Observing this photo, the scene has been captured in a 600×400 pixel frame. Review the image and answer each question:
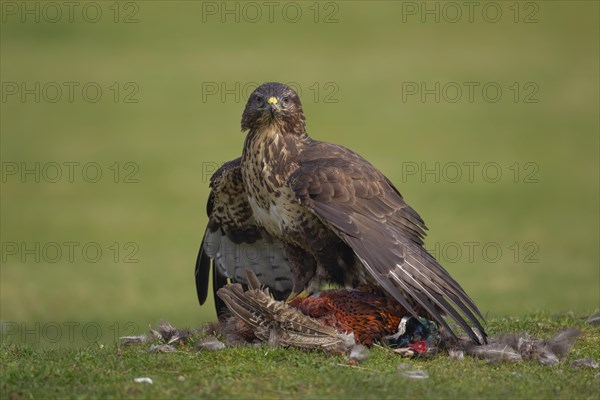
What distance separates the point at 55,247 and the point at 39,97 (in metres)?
13.3

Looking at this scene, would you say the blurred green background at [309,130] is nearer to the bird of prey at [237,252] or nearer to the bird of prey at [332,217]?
the bird of prey at [237,252]

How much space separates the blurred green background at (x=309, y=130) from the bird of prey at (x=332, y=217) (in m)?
7.75

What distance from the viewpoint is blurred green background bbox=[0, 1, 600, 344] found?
922 inches

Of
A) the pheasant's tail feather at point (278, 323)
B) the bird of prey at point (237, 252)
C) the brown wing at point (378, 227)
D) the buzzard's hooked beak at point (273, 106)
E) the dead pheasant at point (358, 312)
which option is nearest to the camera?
the pheasant's tail feather at point (278, 323)

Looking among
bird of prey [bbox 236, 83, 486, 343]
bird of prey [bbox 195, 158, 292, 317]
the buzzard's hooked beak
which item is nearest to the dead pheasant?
bird of prey [bbox 236, 83, 486, 343]

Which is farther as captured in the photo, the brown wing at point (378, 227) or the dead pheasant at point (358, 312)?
the dead pheasant at point (358, 312)

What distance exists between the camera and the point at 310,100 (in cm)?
3544

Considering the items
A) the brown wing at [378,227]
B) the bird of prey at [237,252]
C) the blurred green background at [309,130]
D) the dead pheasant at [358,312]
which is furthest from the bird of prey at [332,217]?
the blurred green background at [309,130]

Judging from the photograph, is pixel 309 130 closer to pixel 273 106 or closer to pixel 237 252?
pixel 237 252

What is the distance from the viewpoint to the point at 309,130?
3269 centimetres

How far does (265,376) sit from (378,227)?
7.08 feet

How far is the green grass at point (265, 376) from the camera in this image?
7.57 m

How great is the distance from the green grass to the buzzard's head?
2477mm

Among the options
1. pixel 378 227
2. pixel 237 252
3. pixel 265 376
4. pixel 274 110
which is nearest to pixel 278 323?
pixel 265 376
